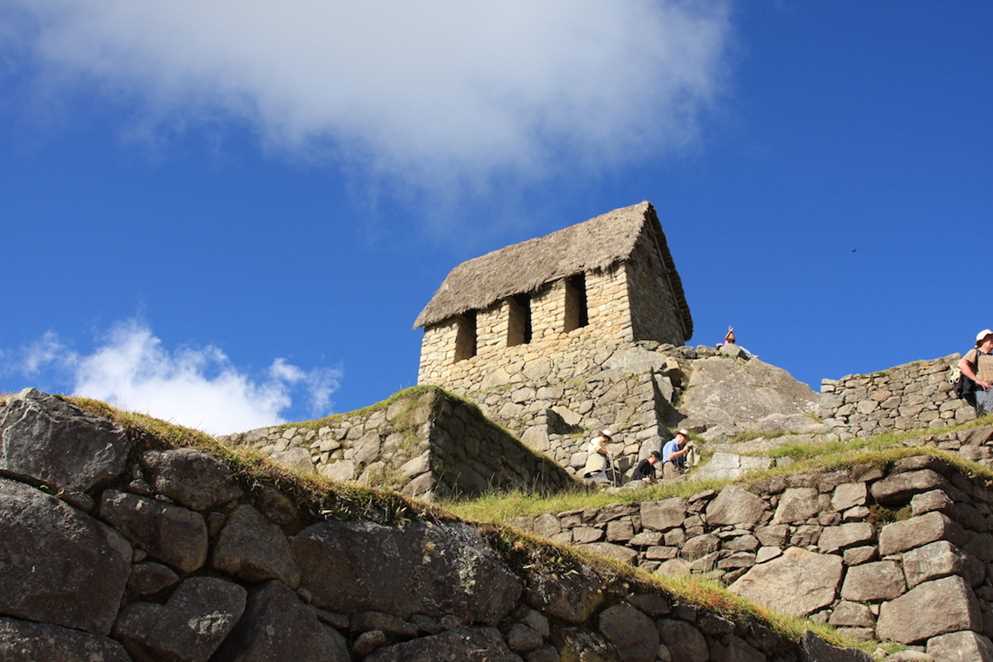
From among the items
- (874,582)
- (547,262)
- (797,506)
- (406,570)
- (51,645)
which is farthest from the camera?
(547,262)

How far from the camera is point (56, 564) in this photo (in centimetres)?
356

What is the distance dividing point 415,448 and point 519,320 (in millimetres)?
10569

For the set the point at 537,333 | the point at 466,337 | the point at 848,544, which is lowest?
the point at 848,544

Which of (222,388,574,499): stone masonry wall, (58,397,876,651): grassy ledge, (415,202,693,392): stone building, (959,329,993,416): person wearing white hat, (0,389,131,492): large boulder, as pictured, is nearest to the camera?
(0,389,131,492): large boulder

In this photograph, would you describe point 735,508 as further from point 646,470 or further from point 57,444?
point 57,444

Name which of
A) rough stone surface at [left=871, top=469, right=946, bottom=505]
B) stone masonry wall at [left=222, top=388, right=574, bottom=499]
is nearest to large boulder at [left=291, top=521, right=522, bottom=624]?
rough stone surface at [left=871, top=469, right=946, bottom=505]

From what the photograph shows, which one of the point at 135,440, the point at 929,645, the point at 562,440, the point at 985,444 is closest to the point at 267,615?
the point at 135,440

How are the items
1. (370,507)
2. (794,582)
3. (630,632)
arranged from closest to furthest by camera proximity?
(370,507) → (630,632) → (794,582)

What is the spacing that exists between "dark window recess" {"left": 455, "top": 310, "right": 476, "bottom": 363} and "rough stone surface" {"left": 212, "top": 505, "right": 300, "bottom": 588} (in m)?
16.5

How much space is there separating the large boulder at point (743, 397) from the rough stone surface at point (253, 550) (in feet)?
38.7

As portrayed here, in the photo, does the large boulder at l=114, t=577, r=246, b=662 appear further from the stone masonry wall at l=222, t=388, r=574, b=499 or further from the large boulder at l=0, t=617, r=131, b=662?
the stone masonry wall at l=222, t=388, r=574, b=499

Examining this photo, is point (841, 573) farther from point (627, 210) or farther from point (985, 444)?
point (627, 210)

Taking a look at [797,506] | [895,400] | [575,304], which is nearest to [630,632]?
[797,506]

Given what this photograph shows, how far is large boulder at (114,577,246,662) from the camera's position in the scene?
12.0 feet
